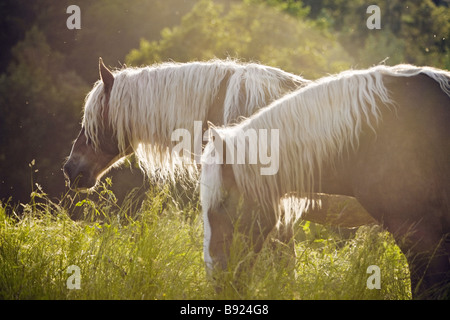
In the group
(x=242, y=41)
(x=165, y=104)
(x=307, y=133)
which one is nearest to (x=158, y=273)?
(x=307, y=133)

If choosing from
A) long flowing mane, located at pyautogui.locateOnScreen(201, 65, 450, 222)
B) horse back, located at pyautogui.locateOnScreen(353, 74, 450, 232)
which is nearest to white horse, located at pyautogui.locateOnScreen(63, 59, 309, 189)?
long flowing mane, located at pyautogui.locateOnScreen(201, 65, 450, 222)

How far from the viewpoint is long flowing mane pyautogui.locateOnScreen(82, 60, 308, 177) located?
425cm

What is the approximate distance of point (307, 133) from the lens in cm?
316

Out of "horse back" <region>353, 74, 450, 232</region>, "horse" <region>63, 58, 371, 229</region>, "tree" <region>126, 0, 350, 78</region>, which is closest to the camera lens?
"horse back" <region>353, 74, 450, 232</region>

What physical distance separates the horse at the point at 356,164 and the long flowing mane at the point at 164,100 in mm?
1081

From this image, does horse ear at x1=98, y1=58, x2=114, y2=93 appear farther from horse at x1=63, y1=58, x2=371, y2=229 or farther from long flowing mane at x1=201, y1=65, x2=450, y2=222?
long flowing mane at x1=201, y1=65, x2=450, y2=222

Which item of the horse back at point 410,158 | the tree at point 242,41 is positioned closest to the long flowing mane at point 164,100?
the horse back at point 410,158

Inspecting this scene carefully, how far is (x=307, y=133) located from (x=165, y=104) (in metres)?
1.49

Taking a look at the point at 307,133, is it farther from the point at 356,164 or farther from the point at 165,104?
the point at 165,104

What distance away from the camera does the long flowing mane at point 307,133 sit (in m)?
3.09

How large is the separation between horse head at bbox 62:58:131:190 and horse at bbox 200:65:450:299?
1.45 metres

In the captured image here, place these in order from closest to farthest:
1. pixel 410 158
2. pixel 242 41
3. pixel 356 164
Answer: pixel 410 158, pixel 356 164, pixel 242 41

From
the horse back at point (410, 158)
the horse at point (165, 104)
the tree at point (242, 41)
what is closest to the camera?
the horse back at point (410, 158)

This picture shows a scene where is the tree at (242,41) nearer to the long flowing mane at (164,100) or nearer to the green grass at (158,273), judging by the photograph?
the long flowing mane at (164,100)
